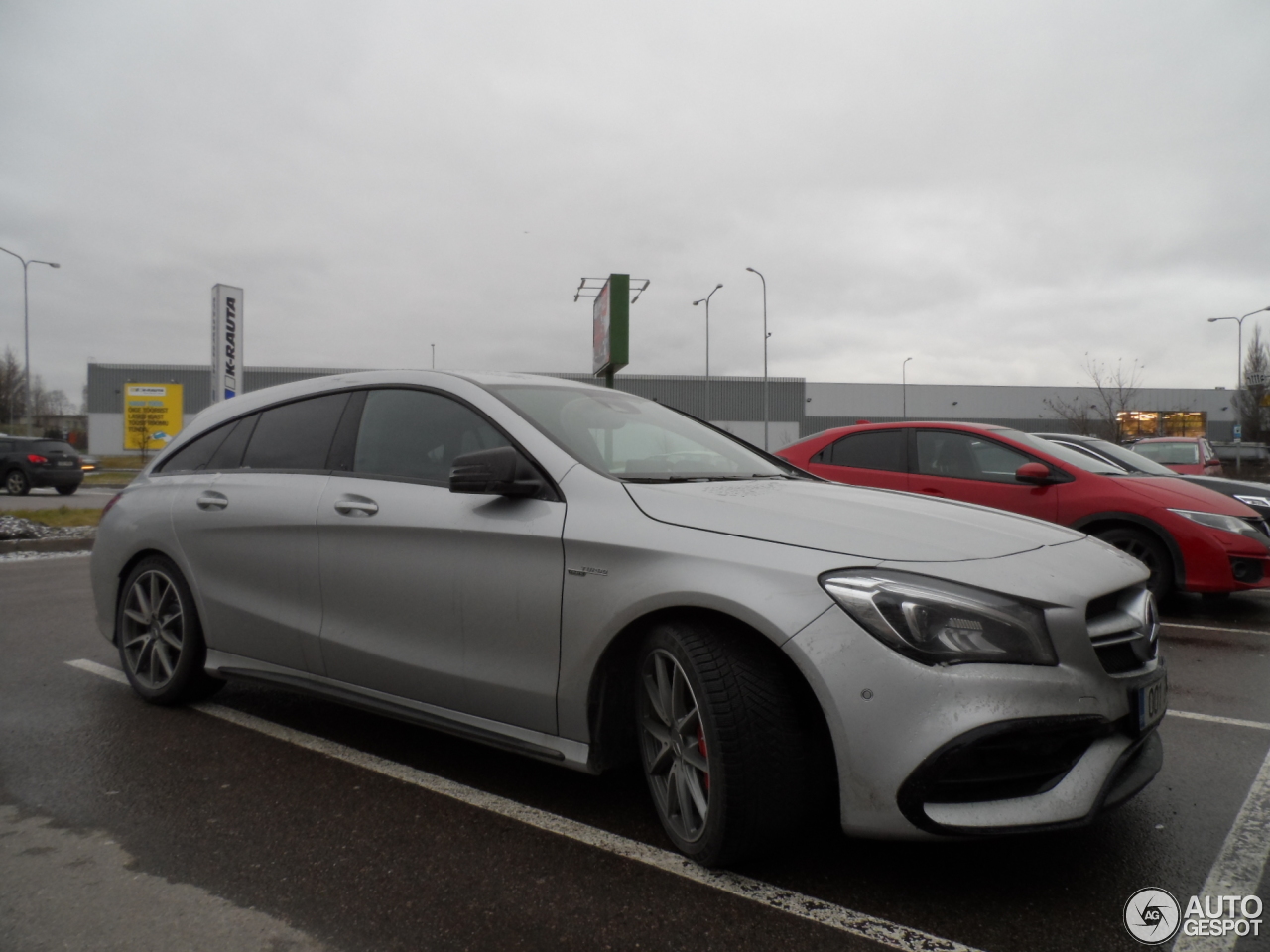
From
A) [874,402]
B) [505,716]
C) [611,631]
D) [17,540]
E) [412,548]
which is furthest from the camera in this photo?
[874,402]

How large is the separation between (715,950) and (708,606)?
828 millimetres

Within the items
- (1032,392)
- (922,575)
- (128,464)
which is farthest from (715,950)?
(1032,392)

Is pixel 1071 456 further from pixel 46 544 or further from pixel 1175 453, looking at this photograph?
pixel 46 544

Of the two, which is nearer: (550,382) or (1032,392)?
(550,382)

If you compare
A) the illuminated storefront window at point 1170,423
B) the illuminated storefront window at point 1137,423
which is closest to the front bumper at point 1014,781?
the illuminated storefront window at point 1137,423

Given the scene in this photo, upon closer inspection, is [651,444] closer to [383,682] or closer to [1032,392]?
[383,682]

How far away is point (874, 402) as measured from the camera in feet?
209

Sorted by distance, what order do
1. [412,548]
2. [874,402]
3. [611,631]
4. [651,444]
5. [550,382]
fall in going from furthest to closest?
[874,402] < [550,382] < [651,444] < [412,548] < [611,631]

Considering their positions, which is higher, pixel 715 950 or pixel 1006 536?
pixel 1006 536

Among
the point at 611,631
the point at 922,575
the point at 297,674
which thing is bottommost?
the point at 297,674

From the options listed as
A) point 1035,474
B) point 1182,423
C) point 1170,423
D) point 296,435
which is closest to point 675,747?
point 296,435

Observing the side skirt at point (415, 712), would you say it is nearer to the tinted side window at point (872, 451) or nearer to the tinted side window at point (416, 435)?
the tinted side window at point (416, 435)

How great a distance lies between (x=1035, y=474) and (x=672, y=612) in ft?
16.8

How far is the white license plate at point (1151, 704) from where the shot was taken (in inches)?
92.9
